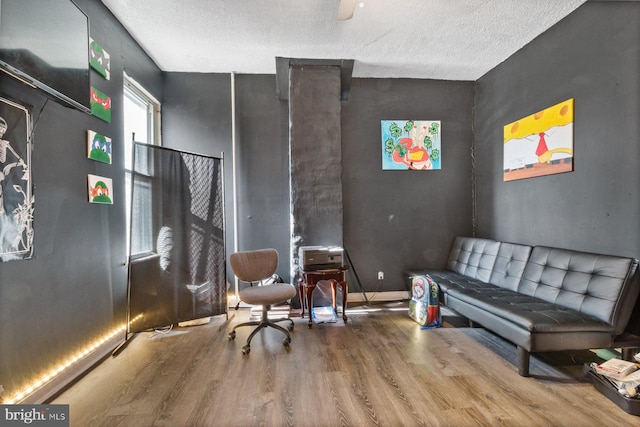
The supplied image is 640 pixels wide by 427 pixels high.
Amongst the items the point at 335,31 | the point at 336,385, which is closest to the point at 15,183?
the point at 336,385

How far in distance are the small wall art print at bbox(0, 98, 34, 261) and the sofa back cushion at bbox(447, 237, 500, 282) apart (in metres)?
4.16

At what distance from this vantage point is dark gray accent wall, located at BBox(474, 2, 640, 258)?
7.51 ft

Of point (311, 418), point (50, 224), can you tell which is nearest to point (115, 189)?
point (50, 224)

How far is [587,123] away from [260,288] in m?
3.45

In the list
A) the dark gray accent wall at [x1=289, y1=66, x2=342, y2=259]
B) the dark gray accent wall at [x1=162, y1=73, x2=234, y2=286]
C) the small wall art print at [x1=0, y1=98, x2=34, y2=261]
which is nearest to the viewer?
the small wall art print at [x1=0, y1=98, x2=34, y2=261]

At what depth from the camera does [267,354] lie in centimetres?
251

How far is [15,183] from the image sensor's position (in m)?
1.72

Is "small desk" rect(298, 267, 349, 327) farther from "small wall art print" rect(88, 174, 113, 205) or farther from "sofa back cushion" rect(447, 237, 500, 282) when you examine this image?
"small wall art print" rect(88, 174, 113, 205)

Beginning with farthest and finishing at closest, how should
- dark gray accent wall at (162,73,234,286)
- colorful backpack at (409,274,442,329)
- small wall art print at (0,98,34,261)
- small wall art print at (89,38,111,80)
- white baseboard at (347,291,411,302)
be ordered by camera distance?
white baseboard at (347,291,411,302)
dark gray accent wall at (162,73,234,286)
colorful backpack at (409,274,442,329)
small wall art print at (89,38,111,80)
small wall art print at (0,98,34,261)

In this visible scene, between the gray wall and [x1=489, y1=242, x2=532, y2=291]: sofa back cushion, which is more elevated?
the gray wall

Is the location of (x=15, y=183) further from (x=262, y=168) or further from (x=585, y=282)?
(x=585, y=282)

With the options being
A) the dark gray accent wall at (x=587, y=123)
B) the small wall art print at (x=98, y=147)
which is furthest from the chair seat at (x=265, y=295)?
the dark gray accent wall at (x=587, y=123)

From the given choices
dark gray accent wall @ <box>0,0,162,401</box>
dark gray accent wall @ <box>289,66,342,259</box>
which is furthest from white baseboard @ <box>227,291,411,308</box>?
dark gray accent wall @ <box>0,0,162,401</box>

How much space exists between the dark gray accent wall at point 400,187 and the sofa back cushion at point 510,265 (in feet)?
3.22
